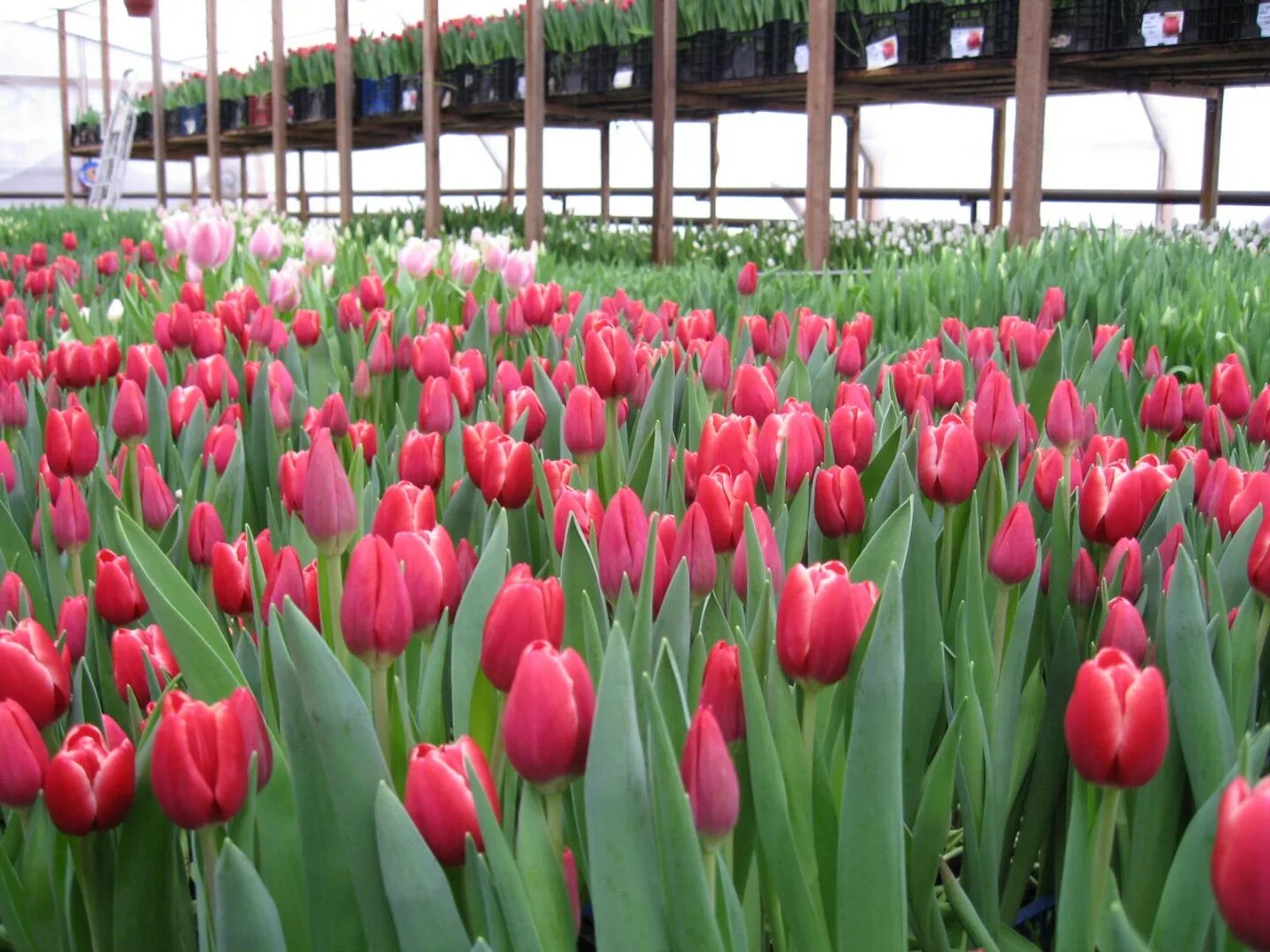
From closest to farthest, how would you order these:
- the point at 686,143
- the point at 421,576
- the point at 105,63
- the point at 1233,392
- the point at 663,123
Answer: the point at 421,576 → the point at 1233,392 → the point at 663,123 → the point at 105,63 → the point at 686,143

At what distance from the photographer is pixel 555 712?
426 mm

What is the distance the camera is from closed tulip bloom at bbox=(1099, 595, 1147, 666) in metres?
0.55

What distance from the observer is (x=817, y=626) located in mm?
500

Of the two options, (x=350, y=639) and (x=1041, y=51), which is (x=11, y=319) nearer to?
(x=350, y=639)

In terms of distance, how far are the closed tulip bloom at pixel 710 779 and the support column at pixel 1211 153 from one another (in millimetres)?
6099

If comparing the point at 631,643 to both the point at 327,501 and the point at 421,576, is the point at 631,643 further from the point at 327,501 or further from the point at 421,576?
the point at 327,501

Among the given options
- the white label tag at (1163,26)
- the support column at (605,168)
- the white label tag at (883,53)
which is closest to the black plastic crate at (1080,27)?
the white label tag at (1163,26)

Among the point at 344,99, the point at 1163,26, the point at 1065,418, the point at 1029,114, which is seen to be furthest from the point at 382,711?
the point at 344,99

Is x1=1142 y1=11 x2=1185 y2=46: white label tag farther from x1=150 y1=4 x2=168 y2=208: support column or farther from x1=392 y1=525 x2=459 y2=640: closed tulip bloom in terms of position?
x1=150 y1=4 x2=168 y2=208: support column

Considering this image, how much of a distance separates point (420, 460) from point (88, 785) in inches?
15.8

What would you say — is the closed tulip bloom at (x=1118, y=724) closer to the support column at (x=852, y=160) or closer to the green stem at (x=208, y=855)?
the green stem at (x=208, y=855)

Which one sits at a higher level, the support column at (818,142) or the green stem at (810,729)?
the support column at (818,142)

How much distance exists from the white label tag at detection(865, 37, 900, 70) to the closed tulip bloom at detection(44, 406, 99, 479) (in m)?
4.47

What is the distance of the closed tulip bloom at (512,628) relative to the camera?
0.47m
